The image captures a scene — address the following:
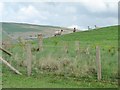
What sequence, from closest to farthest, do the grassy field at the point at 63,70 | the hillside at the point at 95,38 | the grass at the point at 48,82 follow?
the grass at the point at 48,82 → the grassy field at the point at 63,70 → the hillside at the point at 95,38

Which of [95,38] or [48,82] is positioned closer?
[48,82]

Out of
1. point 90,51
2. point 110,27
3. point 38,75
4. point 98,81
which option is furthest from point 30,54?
point 110,27

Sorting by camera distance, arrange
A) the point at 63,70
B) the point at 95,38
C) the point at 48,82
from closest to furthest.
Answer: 1. the point at 48,82
2. the point at 63,70
3. the point at 95,38

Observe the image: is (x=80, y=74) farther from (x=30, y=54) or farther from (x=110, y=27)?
(x=110, y=27)

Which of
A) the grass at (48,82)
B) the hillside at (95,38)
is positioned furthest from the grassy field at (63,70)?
the hillside at (95,38)

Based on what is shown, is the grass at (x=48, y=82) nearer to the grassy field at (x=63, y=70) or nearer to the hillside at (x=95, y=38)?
the grassy field at (x=63, y=70)

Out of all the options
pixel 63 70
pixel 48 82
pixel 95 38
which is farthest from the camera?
pixel 95 38

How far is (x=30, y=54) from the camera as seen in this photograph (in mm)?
22484

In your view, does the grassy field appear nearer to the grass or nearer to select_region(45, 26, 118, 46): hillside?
the grass

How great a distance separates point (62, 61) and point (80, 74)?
4.46 feet

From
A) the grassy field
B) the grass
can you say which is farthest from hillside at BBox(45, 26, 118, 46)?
the grass

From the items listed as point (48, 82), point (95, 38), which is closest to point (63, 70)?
point (48, 82)

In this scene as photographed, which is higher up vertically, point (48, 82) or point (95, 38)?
point (95, 38)

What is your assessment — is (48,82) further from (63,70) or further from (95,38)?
(95,38)
